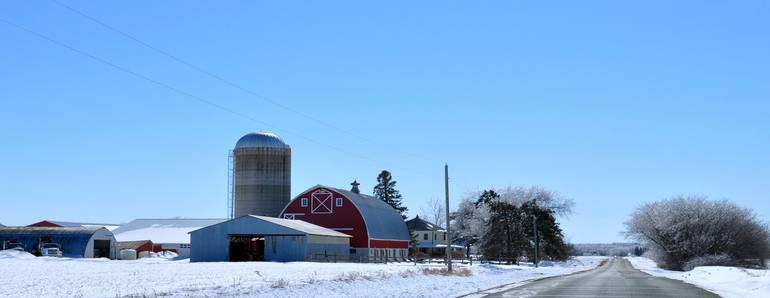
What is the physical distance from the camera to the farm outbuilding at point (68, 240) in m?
73.1

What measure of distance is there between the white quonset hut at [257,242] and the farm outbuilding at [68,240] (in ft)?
39.7

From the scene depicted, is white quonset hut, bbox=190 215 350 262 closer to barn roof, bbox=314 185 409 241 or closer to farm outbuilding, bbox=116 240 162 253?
barn roof, bbox=314 185 409 241

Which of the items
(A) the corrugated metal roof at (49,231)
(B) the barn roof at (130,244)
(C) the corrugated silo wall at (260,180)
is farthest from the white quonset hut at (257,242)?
(C) the corrugated silo wall at (260,180)

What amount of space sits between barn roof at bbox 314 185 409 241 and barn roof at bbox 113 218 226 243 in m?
19.6

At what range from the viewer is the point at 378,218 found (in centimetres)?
8612

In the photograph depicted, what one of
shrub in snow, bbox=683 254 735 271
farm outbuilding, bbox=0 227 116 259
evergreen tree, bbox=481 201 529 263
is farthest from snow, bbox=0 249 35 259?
shrub in snow, bbox=683 254 735 271

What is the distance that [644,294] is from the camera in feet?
96.0

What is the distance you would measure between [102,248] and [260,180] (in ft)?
57.4

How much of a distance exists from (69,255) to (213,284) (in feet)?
166

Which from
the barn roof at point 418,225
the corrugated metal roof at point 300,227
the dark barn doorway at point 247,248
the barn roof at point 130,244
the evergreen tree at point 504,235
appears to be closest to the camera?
the corrugated metal roof at point 300,227

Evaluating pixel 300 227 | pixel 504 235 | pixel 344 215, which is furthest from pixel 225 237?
pixel 504 235

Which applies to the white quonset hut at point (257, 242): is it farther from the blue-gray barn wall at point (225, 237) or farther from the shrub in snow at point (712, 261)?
the shrub in snow at point (712, 261)

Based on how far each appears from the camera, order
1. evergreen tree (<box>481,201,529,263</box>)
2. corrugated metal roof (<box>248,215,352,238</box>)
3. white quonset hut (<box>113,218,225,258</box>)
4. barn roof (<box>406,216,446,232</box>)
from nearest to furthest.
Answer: corrugated metal roof (<box>248,215,352,238</box>) → white quonset hut (<box>113,218,225,258</box>) → evergreen tree (<box>481,201,529,263</box>) → barn roof (<box>406,216,446,232</box>)

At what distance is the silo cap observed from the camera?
84.6 metres
